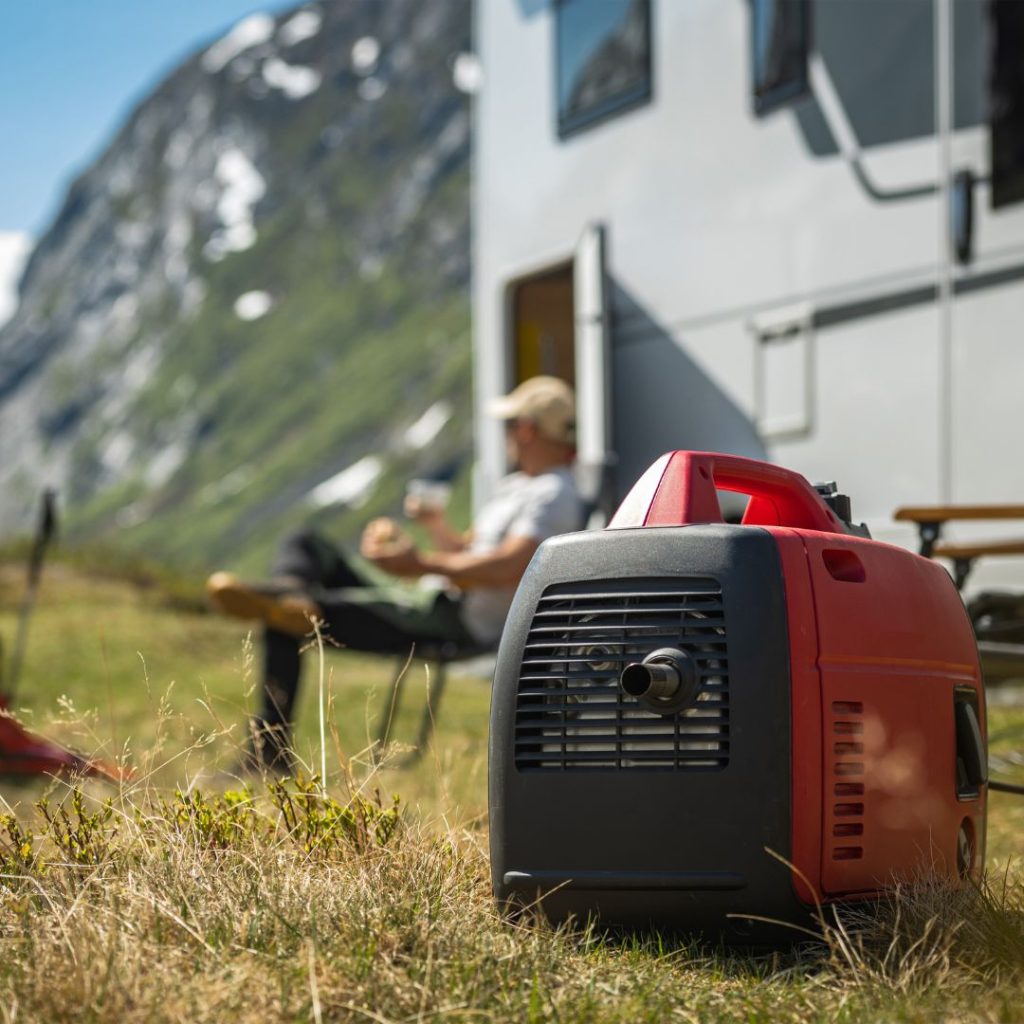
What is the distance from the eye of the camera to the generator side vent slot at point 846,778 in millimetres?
1811

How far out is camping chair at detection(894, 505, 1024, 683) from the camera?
3.10 m

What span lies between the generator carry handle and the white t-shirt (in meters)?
2.30

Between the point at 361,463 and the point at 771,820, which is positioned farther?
the point at 361,463

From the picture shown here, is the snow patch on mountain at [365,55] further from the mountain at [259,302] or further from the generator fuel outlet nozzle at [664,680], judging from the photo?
the generator fuel outlet nozzle at [664,680]

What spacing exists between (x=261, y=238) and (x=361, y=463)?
42171mm

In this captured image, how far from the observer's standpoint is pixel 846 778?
5.97ft

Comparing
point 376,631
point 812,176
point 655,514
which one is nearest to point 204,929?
point 655,514

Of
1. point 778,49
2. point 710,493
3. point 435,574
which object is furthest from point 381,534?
point 710,493

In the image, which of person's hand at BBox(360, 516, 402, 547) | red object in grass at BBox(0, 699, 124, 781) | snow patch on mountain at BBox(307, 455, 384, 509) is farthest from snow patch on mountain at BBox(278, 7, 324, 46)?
red object in grass at BBox(0, 699, 124, 781)

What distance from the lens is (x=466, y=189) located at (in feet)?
404

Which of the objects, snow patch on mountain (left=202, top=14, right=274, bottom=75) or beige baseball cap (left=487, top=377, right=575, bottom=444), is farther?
snow patch on mountain (left=202, top=14, right=274, bottom=75)

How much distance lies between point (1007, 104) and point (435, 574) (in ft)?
7.17

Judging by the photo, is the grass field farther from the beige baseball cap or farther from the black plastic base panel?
the beige baseball cap

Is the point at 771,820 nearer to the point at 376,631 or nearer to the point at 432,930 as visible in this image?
the point at 432,930
